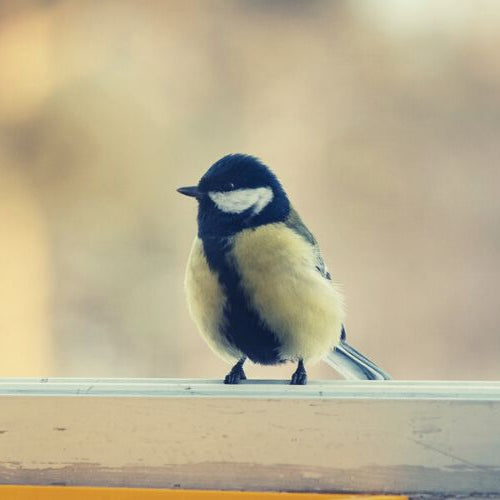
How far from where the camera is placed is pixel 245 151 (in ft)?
4.94

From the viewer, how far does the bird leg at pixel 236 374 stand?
93 centimetres

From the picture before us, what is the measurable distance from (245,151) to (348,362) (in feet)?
1.63

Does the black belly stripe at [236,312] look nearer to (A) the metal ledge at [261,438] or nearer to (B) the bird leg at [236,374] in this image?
(B) the bird leg at [236,374]

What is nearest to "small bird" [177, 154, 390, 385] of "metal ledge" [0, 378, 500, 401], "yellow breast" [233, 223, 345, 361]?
"yellow breast" [233, 223, 345, 361]

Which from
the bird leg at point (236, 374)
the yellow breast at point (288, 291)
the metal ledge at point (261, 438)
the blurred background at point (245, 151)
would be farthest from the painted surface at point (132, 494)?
the blurred background at point (245, 151)

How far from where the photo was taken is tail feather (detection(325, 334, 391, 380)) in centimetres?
111

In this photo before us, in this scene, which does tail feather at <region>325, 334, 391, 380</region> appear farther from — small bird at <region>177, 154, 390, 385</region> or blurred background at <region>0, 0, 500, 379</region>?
blurred background at <region>0, 0, 500, 379</region>

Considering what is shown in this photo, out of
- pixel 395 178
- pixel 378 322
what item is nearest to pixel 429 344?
pixel 378 322

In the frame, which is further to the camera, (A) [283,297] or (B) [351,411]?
(A) [283,297]

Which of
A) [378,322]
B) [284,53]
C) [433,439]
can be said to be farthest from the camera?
[284,53]

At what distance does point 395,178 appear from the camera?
1526 mm

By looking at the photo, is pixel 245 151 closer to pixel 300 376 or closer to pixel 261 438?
pixel 300 376

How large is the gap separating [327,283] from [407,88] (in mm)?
569

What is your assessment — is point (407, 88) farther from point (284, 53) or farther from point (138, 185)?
point (138, 185)
